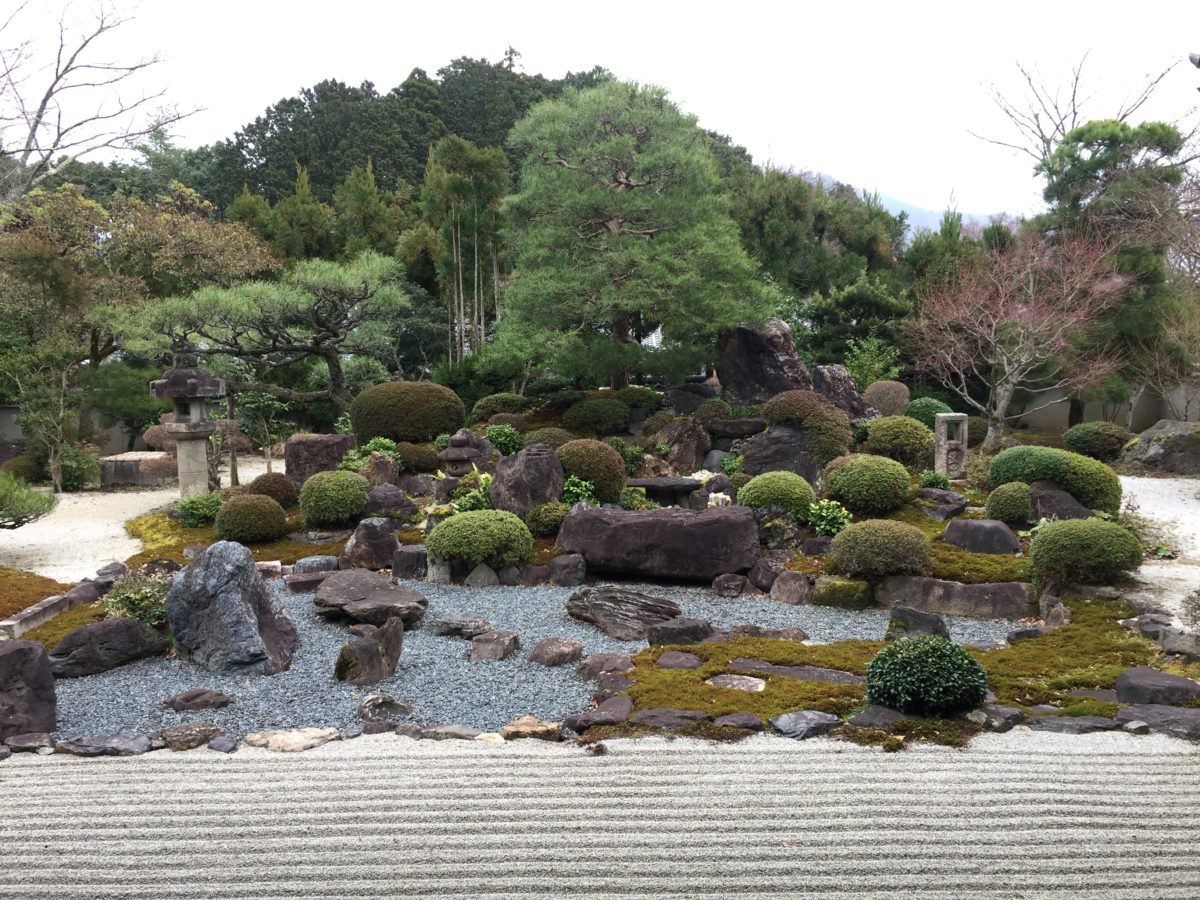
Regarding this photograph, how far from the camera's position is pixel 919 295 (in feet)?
75.9

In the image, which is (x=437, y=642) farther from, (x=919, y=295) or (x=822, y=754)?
(x=919, y=295)

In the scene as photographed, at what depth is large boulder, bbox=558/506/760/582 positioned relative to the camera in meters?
11.3

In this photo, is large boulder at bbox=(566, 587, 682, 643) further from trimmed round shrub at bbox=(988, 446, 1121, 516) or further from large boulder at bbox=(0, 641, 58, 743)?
trimmed round shrub at bbox=(988, 446, 1121, 516)

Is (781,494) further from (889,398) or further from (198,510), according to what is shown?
(198,510)

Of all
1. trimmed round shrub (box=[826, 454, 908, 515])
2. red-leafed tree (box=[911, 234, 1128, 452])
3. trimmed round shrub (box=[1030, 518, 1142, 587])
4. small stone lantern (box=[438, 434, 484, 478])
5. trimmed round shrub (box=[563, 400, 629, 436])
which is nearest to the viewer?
trimmed round shrub (box=[1030, 518, 1142, 587])

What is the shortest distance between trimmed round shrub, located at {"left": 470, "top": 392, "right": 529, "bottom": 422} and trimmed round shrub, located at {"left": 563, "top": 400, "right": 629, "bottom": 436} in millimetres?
1694

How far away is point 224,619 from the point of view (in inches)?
320

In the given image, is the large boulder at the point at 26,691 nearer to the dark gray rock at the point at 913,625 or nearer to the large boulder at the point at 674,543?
the large boulder at the point at 674,543

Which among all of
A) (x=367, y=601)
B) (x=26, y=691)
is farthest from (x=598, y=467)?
(x=26, y=691)

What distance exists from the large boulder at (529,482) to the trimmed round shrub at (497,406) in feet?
17.1

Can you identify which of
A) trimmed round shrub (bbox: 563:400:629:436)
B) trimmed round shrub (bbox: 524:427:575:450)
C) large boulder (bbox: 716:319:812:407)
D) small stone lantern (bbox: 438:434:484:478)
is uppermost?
large boulder (bbox: 716:319:812:407)

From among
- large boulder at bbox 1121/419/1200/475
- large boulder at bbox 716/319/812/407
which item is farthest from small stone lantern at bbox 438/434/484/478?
large boulder at bbox 1121/419/1200/475

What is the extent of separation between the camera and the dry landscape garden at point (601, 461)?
738cm

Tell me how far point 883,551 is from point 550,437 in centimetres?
684
